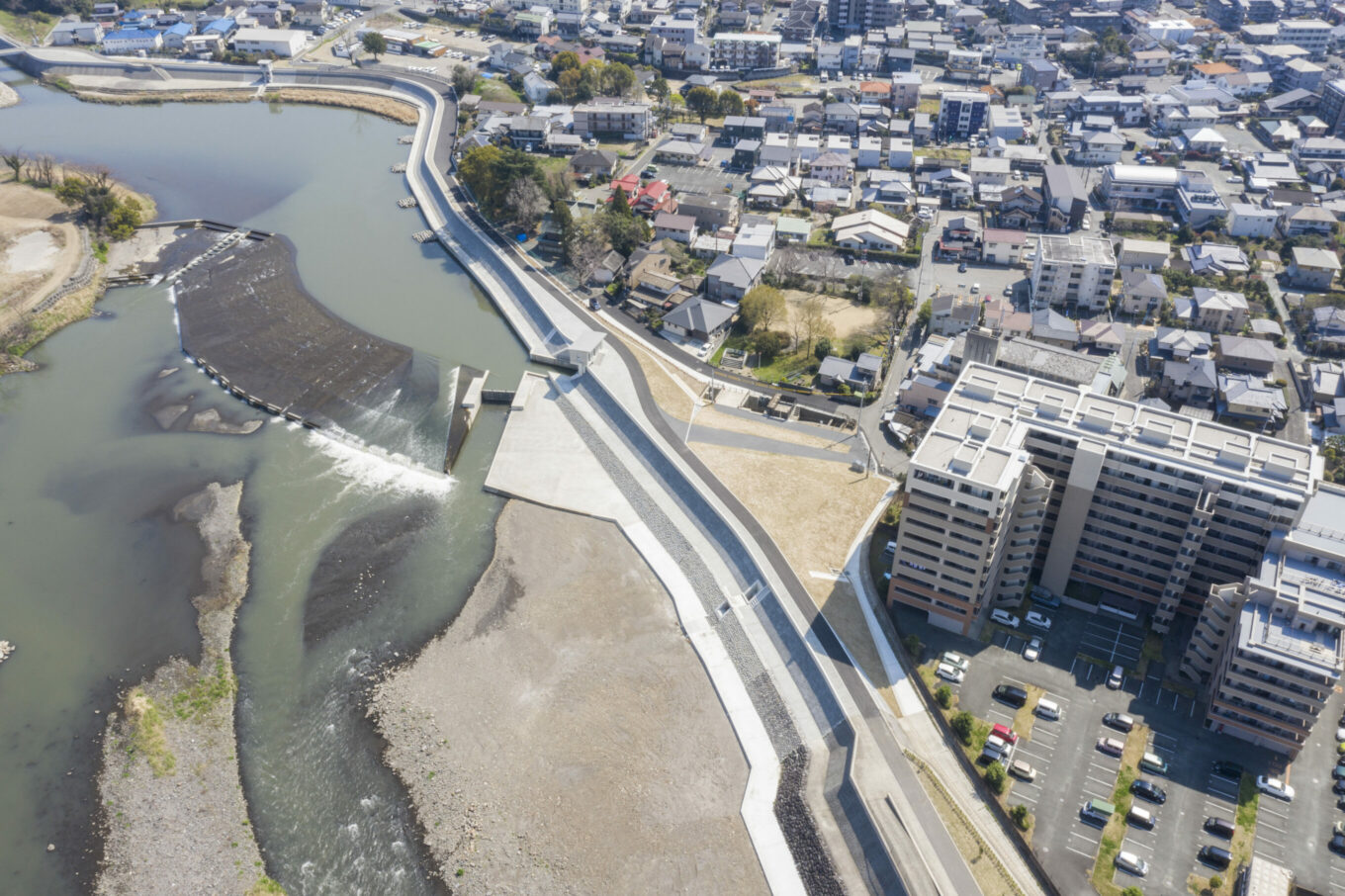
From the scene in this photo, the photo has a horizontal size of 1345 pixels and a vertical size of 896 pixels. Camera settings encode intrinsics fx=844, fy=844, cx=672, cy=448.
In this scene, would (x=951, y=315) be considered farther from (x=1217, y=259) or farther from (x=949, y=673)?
(x=949, y=673)

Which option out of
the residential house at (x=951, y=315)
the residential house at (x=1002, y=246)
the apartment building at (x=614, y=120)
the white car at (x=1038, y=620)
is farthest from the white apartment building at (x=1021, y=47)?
the white car at (x=1038, y=620)

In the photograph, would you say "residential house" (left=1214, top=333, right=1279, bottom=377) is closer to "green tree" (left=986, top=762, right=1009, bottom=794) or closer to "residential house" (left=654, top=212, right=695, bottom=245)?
"green tree" (left=986, top=762, right=1009, bottom=794)

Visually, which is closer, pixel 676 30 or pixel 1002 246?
pixel 1002 246

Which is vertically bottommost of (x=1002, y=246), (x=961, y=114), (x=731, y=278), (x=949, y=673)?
(x=949, y=673)

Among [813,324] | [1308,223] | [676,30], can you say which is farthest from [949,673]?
[676,30]

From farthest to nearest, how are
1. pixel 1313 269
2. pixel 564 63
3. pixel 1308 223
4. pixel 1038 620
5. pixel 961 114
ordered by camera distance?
pixel 564 63
pixel 961 114
pixel 1308 223
pixel 1313 269
pixel 1038 620

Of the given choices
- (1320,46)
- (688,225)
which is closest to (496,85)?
(688,225)

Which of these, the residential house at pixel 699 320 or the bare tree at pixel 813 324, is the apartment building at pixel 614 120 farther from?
the bare tree at pixel 813 324
